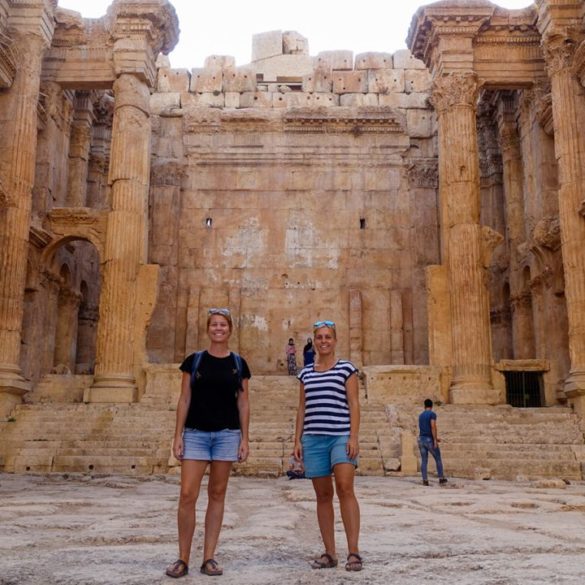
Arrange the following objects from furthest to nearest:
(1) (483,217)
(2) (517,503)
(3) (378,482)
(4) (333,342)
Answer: (1) (483,217) < (3) (378,482) < (2) (517,503) < (4) (333,342)

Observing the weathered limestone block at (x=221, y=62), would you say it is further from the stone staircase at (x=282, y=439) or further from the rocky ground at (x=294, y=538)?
the rocky ground at (x=294, y=538)

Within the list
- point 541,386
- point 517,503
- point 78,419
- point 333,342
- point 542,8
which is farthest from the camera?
point 541,386

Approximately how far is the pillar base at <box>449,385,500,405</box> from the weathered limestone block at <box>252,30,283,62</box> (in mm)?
14869

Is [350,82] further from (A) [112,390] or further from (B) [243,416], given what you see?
(B) [243,416]

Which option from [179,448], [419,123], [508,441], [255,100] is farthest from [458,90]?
[179,448]

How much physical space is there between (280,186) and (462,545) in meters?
21.1

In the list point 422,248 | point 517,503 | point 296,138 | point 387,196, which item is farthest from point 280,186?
point 517,503

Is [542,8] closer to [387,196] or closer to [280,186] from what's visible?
[387,196]

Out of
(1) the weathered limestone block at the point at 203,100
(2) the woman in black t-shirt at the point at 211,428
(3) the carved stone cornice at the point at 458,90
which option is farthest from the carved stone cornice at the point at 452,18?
(2) the woman in black t-shirt at the point at 211,428

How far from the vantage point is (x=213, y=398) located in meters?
4.27

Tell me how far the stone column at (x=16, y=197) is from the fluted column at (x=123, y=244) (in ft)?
Result: 6.27

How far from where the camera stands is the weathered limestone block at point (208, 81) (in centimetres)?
2544

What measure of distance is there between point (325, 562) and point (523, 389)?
56.6ft

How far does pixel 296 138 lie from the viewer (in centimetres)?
2530
